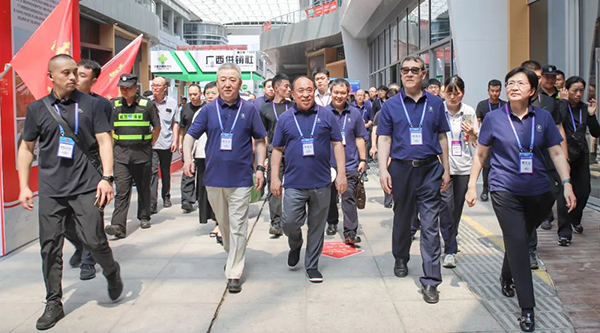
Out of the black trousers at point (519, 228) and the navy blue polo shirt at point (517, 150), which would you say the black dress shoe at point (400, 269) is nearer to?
the black trousers at point (519, 228)

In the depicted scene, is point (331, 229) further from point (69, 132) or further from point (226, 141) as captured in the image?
point (69, 132)

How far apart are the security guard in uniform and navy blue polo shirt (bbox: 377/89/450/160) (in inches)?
139

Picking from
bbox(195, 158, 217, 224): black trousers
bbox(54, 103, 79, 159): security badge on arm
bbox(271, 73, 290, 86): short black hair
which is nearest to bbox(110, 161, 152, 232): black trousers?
bbox(195, 158, 217, 224): black trousers

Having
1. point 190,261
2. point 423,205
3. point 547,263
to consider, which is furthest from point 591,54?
point 190,261

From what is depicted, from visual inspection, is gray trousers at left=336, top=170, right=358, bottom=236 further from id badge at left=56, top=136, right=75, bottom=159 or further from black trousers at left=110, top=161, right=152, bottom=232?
id badge at left=56, top=136, right=75, bottom=159

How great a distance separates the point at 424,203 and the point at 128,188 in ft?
13.0

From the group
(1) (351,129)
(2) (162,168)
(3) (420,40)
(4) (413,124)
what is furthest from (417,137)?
(3) (420,40)

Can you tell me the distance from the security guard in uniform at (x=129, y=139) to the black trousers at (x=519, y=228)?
4614 mm

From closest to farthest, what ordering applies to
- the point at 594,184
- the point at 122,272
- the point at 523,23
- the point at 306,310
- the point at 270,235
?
1. the point at 306,310
2. the point at 122,272
3. the point at 270,235
4. the point at 594,184
5. the point at 523,23

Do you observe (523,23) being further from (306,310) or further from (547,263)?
(306,310)

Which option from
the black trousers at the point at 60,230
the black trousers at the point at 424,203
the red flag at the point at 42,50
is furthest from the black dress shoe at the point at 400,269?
the red flag at the point at 42,50

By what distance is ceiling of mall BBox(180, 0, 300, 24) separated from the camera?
5473cm

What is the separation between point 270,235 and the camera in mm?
6945

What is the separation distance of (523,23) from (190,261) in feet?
27.5
